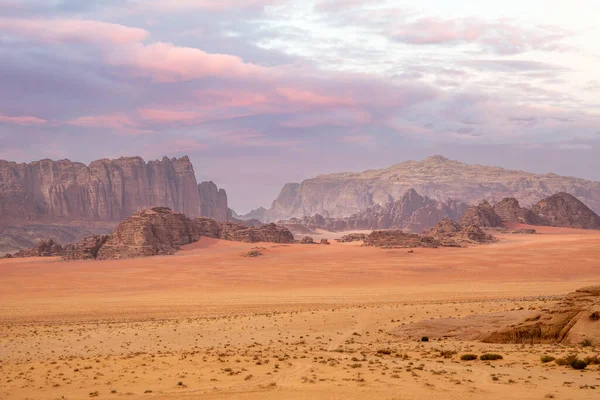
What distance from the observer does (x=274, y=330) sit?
2758 cm

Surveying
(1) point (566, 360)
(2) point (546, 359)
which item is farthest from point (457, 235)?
(1) point (566, 360)

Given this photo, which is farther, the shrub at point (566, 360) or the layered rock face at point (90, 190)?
the layered rock face at point (90, 190)

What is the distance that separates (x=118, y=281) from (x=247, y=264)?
17486 millimetres

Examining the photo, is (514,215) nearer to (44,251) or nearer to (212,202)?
(44,251)

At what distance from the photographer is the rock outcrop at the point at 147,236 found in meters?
80.9

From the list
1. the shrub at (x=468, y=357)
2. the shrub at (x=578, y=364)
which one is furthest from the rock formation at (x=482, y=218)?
the shrub at (x=578, y=364)

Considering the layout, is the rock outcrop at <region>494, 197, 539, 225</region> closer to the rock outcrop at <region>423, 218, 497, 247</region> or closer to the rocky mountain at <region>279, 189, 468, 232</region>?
the rock outcrop at <region>423, 218, 497, 247</region>

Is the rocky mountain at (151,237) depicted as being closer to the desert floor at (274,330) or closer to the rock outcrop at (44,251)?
the rock outcrop at (44,251)

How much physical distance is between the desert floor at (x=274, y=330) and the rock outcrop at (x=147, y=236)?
8857 mm

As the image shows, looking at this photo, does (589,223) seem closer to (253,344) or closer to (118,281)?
(118,281)

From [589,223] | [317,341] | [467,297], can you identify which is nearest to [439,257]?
[467,297]

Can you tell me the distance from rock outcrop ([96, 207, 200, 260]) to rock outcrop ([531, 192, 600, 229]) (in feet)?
244

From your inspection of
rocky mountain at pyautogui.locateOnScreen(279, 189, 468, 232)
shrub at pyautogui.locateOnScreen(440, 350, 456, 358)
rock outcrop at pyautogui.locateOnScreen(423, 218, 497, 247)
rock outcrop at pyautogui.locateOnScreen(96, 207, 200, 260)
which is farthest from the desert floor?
rocky mountain at pyautogui.locateOnScreen(279, 189, 468, 232)

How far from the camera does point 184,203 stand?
183 m
